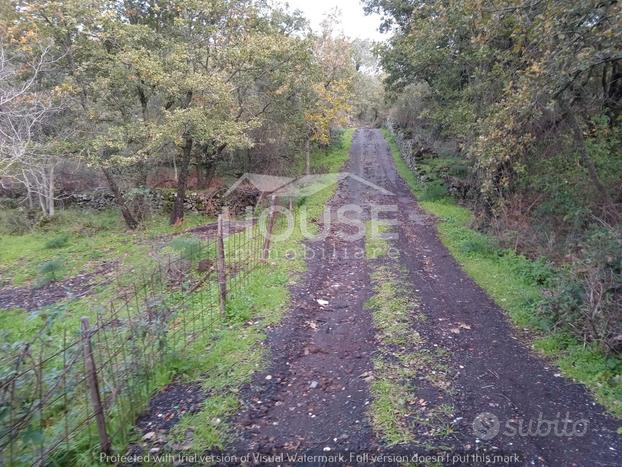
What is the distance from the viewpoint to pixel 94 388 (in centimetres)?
307

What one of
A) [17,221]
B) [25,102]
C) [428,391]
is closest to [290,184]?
[25,102]

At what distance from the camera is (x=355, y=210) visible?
1426 cm

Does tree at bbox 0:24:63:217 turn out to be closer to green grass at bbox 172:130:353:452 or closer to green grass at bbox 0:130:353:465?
green grass at bbox 0:130:353:465

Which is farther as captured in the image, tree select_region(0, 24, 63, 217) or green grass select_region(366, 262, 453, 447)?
tree select_region(0, 24, 63, 217)

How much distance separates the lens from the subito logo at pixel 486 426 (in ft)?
11.1

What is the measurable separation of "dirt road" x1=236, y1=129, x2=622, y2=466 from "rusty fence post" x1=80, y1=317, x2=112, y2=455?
1.07 meters

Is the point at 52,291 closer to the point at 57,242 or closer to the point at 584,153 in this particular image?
the point at 57,242

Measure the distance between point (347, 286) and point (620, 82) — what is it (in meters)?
7.77

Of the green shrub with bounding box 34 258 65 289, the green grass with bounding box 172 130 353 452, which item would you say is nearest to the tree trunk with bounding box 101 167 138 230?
the green shrub with bounding box 34 258 65 289

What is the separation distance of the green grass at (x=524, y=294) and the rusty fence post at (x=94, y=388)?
14.7 feet

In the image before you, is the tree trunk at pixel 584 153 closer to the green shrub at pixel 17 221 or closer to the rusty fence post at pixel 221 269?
the rusty fence post at pixel 221 269

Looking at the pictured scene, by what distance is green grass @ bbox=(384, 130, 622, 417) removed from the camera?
13.7ft

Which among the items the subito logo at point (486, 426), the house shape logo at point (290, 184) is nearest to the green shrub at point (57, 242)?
the house shape logo at point (290, 184)

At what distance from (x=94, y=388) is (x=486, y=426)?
3.30 m
